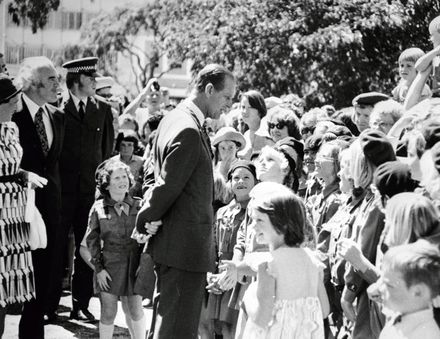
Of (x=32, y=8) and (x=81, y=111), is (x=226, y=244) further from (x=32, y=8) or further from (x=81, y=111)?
(x=32, y=8)

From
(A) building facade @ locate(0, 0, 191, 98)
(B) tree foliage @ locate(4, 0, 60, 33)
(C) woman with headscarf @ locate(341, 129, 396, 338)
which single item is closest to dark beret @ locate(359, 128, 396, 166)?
(C) woman with headscarf @ locate(341, 129, 396, 338)

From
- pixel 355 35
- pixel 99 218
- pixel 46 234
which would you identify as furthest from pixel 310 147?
pixel 355 35

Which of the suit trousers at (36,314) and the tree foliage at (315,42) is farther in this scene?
the tree foliage at (315,42)

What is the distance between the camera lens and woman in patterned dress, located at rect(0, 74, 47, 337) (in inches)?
245

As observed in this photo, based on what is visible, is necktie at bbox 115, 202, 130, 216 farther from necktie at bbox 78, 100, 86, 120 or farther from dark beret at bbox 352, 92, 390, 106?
dark beret at bbox 352, 92, 390, 106

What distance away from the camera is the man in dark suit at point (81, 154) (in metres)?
7.93

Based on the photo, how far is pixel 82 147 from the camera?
8250 mm

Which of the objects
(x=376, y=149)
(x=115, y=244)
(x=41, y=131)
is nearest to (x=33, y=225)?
(x=115, y=244)

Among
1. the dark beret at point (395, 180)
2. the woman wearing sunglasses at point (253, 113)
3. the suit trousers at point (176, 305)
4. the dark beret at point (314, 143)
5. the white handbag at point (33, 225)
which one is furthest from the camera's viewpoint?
the woman wearing sunglasses at point (253, 113)

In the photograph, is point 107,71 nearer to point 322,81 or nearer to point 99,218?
point 322,81

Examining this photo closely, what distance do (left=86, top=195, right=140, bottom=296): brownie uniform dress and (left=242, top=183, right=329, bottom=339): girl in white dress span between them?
2.22m

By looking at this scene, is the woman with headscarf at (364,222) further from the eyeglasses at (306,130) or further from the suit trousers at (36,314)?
the eyeglasses at (306,130)

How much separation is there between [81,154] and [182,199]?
10.6ft

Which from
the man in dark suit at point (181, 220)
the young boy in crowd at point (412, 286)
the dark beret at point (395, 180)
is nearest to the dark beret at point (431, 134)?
the dark beret at point (395, 180)
